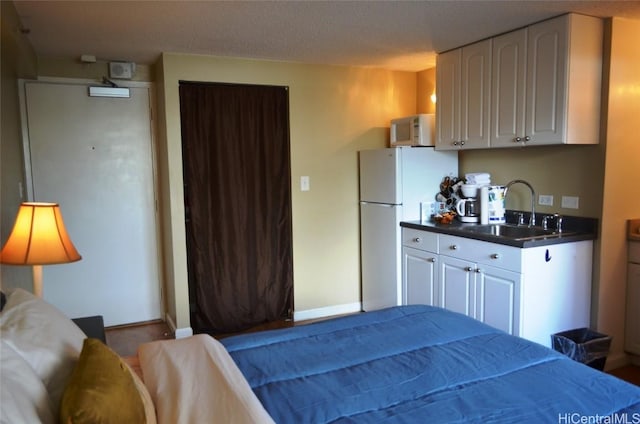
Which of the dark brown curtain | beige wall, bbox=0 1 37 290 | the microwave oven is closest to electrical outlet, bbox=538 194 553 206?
the microwave oven

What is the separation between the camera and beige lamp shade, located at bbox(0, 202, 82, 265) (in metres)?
2.05

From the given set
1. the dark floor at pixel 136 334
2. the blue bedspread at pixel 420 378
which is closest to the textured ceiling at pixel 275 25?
the blue bedspread at pixel 420 378

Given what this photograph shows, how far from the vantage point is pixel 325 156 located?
428 centimetres

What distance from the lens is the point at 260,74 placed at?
398cm

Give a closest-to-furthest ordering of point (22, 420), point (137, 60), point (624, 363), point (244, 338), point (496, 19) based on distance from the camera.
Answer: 1. point (22, 420)
2. point (244, 338)
3. point (496, 19)
4. point (624, 363)
5. point (137, 60)

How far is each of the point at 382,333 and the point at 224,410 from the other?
91 centimetres

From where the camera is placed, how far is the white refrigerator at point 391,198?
3926 mm

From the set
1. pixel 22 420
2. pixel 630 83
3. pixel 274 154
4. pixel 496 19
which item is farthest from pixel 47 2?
pixel 630 83

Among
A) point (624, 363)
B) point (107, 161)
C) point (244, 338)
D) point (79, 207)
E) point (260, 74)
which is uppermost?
point (260, 74)

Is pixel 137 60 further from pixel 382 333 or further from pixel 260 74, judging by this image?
pixel 382 333

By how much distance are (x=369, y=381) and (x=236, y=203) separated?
2640 millimetres

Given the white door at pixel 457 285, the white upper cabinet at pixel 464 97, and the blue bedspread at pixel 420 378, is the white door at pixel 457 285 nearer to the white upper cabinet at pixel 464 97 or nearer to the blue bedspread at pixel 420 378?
the white upper cabinet at pixel 464 97

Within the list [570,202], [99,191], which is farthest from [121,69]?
[570,202]

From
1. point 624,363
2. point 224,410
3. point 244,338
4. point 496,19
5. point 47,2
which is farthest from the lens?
point 624,363
